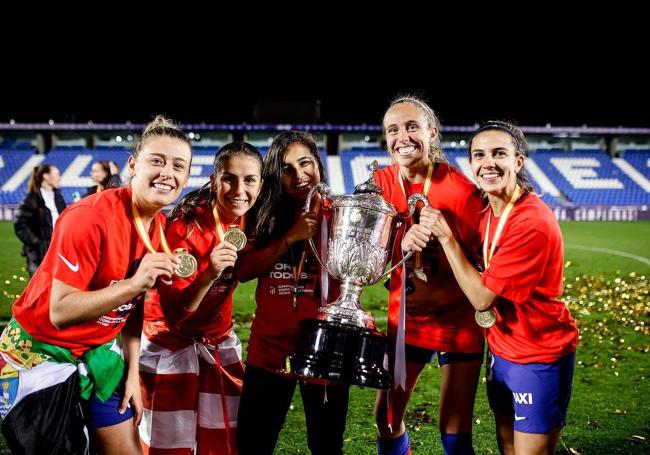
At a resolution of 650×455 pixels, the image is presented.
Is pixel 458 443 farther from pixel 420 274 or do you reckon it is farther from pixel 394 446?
pixel 420 274

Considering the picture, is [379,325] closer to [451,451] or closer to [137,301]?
[451,451]

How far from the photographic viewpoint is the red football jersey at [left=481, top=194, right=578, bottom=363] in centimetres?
239

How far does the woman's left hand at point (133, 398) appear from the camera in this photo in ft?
7.74

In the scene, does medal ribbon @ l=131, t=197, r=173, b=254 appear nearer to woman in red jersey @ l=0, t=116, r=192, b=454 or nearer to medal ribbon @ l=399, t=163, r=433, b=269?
woman in red jersey @ l=0, t=116, r=192, b=454

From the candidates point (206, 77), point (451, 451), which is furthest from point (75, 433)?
point (206, 77)

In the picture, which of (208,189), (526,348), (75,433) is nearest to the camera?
(75,433)

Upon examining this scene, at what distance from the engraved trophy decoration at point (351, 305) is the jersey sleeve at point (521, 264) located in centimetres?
41

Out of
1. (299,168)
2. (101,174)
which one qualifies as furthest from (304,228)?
(101,174)

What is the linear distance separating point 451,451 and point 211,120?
41.7 m

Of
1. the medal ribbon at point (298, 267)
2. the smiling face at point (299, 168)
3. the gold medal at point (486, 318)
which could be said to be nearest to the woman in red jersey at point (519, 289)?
the gold medal at point (486, 318)

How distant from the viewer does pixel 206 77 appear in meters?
40.2

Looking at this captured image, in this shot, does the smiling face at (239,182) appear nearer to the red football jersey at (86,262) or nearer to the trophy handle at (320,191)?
the trophy handle at (320,191)

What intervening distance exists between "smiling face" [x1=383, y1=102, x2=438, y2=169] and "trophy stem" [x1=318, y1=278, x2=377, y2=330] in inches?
27.3

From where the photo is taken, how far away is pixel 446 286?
2.82 meters
